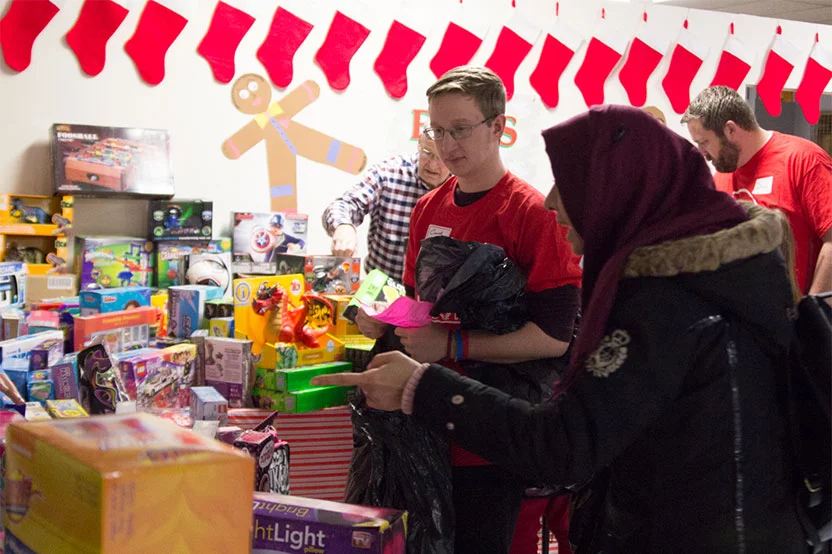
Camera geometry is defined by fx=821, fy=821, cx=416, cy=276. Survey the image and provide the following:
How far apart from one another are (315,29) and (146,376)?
248cm

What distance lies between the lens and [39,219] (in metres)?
3.86

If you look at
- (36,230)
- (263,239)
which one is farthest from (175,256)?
(36,230)

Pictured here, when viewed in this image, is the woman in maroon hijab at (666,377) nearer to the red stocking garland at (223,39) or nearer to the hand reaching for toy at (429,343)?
the hand reaching for toy at (429,343)

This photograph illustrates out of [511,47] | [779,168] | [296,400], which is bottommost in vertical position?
[296,400]

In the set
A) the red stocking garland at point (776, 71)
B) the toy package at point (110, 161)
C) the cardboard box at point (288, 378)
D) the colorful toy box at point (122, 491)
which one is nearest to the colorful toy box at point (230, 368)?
the cardboard box at point (288, 378)

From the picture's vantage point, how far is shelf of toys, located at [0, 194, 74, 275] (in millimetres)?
3760

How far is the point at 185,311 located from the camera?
318 centimetres

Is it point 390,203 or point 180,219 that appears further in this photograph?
point 180,219

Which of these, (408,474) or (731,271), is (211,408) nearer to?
(408,474)

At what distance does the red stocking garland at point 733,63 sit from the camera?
5617 mm

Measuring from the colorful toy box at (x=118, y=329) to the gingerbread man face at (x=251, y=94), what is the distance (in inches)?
66.3

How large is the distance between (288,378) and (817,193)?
7.41 ft

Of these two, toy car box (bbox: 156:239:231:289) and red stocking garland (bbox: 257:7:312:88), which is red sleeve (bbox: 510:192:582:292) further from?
red stocking garland (bbox: 257:7:312:88)

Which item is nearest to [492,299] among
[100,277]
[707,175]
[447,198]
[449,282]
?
[449,282]
